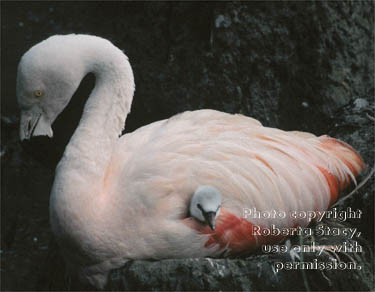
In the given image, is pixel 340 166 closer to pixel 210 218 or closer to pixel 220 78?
pixel 210 218

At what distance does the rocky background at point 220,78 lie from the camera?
4582mm

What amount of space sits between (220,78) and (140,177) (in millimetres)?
2042

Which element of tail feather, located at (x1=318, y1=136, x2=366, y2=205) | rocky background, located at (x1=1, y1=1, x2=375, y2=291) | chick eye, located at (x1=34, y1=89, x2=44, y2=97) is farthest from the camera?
rocky background, located at (x1=1, y1=1, x2=375, y2=291)

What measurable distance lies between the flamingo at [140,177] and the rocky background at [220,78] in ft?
3.26

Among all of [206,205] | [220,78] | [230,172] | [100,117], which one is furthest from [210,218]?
[220,78]

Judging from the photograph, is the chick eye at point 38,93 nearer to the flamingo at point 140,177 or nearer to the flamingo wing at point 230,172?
the flamingo at point 140,177

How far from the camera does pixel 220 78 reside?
→ 4.90 metres

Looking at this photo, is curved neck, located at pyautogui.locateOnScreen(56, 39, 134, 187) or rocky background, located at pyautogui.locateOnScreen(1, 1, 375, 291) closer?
curved neck, located at pyautogui.locateOnScreen(56, 39, 134, 187)

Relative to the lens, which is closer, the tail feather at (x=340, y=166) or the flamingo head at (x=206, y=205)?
the flamingo head at (x=206, y=205)

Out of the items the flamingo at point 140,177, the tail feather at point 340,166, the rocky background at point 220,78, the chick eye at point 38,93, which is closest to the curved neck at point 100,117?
the flamingo at point 140,177

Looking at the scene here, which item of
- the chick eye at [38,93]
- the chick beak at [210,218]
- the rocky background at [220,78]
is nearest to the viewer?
the chick beak at [210,218]

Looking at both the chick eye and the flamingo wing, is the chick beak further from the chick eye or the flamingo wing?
the chick eye

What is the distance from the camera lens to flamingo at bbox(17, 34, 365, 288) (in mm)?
2953

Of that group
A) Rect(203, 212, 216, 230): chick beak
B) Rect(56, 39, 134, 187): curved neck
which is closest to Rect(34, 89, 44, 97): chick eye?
Rect(56, 39, 134, 187): curved neck
